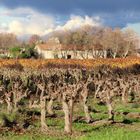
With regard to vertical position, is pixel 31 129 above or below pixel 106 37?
below

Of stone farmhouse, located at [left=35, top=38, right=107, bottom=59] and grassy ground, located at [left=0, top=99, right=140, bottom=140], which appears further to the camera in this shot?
stone farmhouse, located at [left=35, top=38, right=107, bottom=59]

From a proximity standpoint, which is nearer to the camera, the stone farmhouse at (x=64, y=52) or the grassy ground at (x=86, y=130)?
the grassy ground at (x=86, y=130)

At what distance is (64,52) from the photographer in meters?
133

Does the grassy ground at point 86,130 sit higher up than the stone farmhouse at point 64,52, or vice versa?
the stone farmhouse at point 64,52

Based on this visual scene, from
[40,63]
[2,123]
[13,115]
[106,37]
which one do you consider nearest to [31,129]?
[2,123]

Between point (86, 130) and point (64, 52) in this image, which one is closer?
point (86, 130)

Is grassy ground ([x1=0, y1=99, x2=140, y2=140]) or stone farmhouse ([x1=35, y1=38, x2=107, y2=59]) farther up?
stone farmhouse ([x1=35, y1=38, x2=107, y2=59])

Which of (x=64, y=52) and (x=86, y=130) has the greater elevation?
(x=64, y=52)

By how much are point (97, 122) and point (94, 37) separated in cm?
11579

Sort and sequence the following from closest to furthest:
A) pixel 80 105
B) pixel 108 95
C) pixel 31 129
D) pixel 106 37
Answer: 1. pixel 31 129
2. pixel 108 95
3. pixel 80 105
4. pixel 106 37

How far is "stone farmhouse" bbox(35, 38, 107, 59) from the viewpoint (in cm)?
13025

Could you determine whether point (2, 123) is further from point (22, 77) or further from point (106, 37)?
point (106, 37)

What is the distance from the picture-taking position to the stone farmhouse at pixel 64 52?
427ft

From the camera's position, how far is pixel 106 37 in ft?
455
